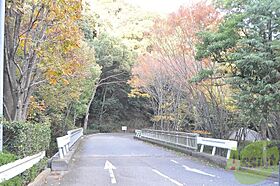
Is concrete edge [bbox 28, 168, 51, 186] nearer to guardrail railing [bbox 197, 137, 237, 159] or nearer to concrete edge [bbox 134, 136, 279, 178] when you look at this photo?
concrete edge [bbox 134, 136, 279, 178]

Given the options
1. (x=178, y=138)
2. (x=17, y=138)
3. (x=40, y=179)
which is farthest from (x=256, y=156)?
(x=178, y=138)

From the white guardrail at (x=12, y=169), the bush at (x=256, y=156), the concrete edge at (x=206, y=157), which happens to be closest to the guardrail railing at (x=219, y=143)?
the concrete edge at (x=206, y=157)

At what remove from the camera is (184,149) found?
58.1 feet

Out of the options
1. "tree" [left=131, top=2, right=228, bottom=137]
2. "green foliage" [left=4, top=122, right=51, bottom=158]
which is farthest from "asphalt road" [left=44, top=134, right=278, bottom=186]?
"tree" [left=131, top=2, right=228, bottom=137]

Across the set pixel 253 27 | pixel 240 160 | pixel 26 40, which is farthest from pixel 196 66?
pixel 26 40

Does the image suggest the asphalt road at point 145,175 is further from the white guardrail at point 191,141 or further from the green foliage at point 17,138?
the green foliage at point 17,138

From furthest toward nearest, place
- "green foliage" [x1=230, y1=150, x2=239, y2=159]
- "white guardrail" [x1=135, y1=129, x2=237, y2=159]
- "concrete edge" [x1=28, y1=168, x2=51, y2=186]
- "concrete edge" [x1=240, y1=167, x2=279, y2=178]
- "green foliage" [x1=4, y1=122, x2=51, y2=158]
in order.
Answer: "white guardrail" [x1=135, y1=129, x2=237, y2=159]
"green foliage" [x1=230, y1=150, x2=239, y2=159]
"concrete edge" [x1=240, y1=167, x2=279, y2=178]
"green foliage" [x1=4, y1=122, x2=51, y2=158]
"concrete edge" [x1=28, y1=168, x2=51, y2=186]

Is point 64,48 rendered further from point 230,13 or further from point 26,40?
point 230,13

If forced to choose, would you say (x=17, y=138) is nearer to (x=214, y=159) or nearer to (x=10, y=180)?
(x=10, y=180)

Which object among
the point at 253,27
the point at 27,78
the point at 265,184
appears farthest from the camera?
the point at 27,78

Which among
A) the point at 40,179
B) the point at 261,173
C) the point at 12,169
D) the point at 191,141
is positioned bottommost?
the point at 40,179

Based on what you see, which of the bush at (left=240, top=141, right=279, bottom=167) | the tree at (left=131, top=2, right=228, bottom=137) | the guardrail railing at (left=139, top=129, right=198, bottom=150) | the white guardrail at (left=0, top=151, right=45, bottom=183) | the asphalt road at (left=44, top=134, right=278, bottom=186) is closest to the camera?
the white guardrail at (left=0, top=151, right=45, bottom=183)

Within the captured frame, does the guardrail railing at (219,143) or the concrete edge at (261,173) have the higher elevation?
the guardrail railing at (219,143)

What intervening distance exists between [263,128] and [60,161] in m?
9.43
